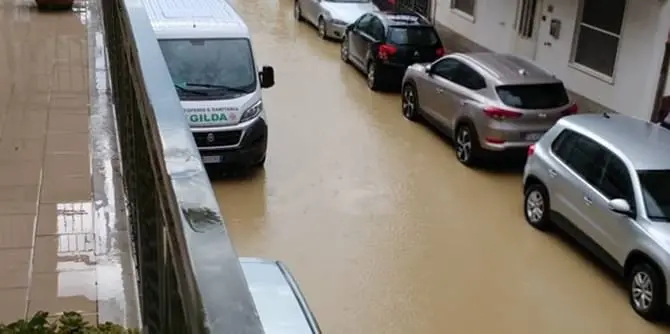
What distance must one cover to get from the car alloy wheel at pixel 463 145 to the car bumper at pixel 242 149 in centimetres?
331

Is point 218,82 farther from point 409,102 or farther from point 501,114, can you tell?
point 409,102

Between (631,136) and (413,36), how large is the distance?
8.22 meters

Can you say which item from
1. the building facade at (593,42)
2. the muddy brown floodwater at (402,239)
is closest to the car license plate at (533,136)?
the muddy brown floodwater at (402,239)

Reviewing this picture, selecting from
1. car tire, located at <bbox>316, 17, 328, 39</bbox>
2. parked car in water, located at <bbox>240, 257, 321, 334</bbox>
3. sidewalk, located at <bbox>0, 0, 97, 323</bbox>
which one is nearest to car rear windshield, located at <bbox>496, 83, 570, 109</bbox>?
sidewalk, located at <bbox>0, 0, 97, 323</bbox>

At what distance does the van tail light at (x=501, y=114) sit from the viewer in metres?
12.9

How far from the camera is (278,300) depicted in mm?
6617

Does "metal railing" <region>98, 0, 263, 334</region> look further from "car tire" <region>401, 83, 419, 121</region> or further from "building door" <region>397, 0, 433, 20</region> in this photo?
"building door" <region>397, 0, 433, 20</region>

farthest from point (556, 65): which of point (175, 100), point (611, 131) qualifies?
point (175, 100)

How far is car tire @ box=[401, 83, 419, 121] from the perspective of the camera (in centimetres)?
1562

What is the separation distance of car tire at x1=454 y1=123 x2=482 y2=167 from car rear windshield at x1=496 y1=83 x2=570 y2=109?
744 mm

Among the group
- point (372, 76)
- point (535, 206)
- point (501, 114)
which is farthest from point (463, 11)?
point (535, 206)

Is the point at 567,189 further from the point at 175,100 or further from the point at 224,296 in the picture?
the point at 224,296

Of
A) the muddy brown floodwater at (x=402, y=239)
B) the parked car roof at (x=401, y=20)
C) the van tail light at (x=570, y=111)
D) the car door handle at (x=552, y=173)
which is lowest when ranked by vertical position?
the muddy brown floodwater at (x=402, y=239)

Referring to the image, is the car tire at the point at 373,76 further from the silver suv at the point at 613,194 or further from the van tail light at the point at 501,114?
the silver suv at the point at 613,194
